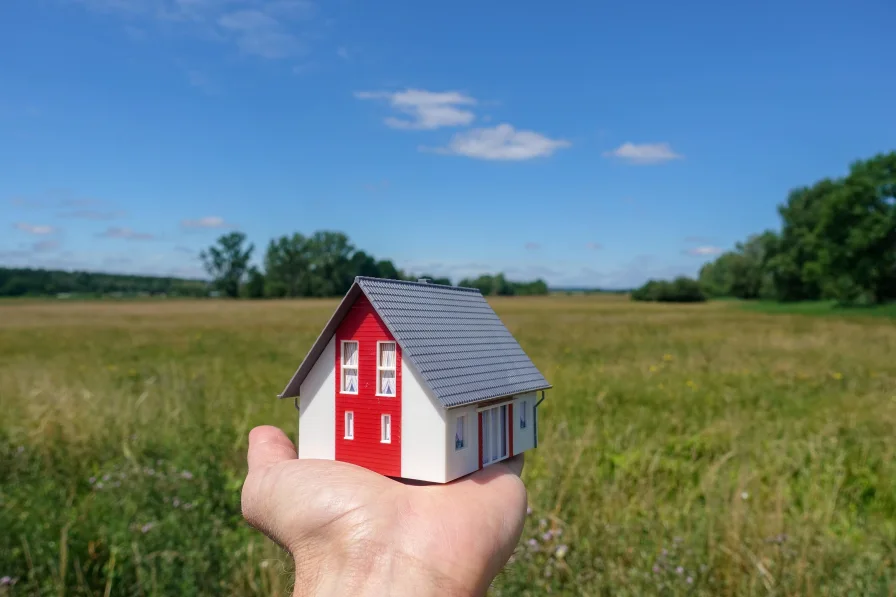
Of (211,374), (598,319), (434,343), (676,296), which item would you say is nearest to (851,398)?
(434,343)

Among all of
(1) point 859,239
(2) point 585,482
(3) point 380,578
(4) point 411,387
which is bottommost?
(2) point 585,482

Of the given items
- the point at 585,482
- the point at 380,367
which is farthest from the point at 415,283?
the point at 585,482

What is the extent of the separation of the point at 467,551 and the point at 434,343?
0.89 meters

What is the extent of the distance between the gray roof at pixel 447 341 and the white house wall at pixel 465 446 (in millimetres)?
108

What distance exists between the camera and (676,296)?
4212cm

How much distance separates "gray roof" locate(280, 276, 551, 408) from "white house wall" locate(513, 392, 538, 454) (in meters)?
0.10

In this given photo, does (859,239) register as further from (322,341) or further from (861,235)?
(322,341)

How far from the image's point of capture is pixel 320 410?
298 centimetres

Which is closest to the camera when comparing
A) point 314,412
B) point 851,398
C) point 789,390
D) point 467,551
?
point 467,551

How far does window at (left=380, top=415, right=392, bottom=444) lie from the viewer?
274 cm

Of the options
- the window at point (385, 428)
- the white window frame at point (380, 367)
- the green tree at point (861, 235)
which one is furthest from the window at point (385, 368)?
the green tree at point (861, 235)

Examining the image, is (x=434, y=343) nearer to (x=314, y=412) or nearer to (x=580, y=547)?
(x=314, y=412)

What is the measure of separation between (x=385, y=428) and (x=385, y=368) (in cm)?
27

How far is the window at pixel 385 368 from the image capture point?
9.11 feet
